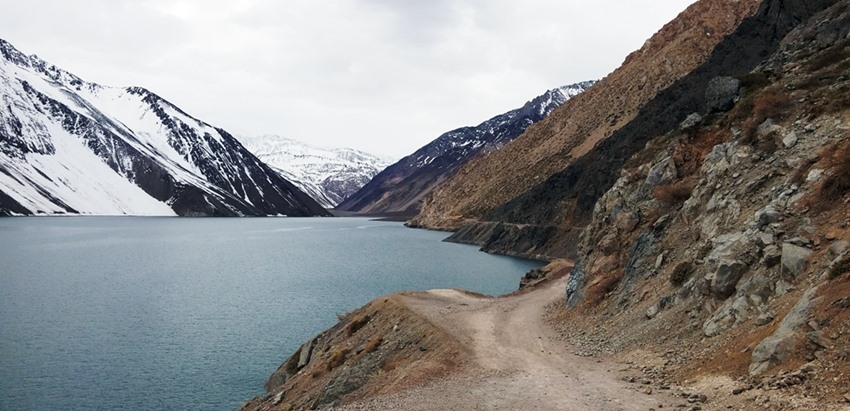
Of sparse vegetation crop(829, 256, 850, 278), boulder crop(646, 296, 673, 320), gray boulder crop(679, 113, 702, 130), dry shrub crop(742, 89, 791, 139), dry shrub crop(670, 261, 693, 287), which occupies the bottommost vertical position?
boulder crop(646, 296, 673, 320)

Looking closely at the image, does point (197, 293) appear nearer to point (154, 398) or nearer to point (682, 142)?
point (154, 398)

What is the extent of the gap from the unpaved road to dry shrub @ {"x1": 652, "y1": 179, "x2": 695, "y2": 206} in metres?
10.3

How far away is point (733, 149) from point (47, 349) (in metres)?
47.0

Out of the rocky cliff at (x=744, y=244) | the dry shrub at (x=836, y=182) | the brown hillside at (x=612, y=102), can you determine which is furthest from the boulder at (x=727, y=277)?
the brown hillside at (x=612, y=102)

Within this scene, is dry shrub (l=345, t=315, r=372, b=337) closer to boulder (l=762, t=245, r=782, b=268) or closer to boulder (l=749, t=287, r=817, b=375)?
boulder (l=762, t=245, r=782, b=268)

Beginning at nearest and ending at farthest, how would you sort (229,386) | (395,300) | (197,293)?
(229,386) < (395,300) < (197,293)

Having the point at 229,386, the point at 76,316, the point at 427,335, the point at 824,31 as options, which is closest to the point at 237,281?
the point at 76,316

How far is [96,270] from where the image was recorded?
88625 millimetres

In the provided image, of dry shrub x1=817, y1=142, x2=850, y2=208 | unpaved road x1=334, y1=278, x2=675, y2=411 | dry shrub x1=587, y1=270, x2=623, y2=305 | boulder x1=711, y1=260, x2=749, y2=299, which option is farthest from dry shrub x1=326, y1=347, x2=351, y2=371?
dry shrub x1=817, y1=142, x2=850, y2=208

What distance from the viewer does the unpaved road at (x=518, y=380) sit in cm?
1886

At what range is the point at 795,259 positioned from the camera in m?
20.1

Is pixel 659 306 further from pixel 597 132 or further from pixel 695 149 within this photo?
pixel 597 132

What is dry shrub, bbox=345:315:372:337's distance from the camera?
3797 cm

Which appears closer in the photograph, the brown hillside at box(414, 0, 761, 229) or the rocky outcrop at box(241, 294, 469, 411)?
the rocky outcrop at box(241, 294, 469, 411)
